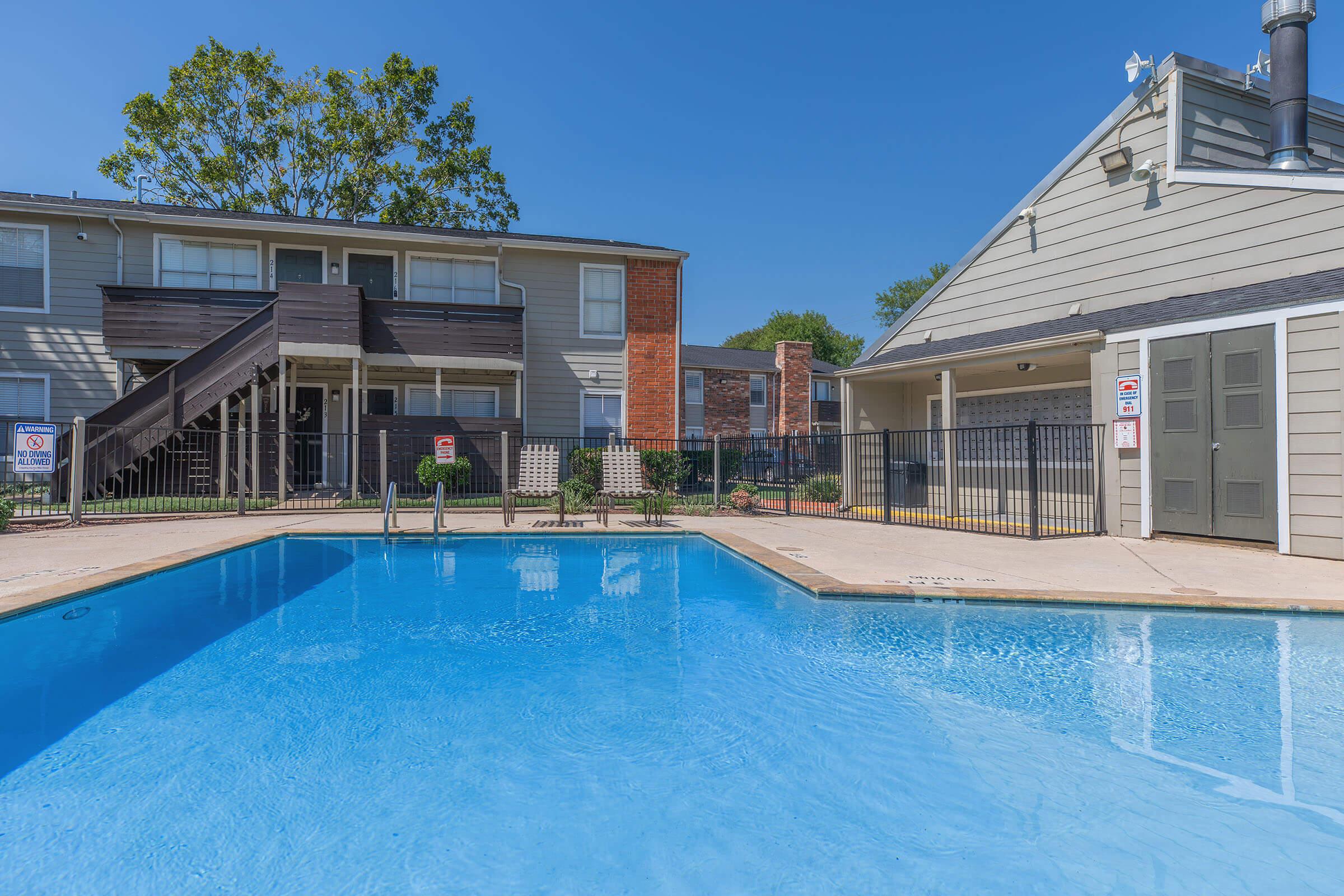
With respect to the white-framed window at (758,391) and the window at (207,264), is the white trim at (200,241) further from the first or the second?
the white-framed window at (758,391)

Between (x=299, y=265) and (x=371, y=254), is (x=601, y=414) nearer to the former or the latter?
(x=371, y=254)

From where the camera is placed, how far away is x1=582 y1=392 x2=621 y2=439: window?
56.0 feet

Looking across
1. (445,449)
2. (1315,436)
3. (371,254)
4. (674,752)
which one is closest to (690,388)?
(371,254)

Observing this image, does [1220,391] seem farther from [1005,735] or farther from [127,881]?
[127,881]

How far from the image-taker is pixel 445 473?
1391 cm

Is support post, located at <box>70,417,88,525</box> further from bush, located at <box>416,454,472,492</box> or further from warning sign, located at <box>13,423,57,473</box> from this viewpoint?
bush, located at <box>416,454,472,492</box>

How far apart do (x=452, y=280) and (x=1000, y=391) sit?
12.6 m

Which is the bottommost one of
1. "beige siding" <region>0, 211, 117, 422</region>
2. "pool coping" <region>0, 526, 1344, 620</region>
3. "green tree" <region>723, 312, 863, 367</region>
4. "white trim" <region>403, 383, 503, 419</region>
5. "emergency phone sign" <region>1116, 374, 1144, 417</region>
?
"pool coping" <region>0, 526, 1344, 620</region>

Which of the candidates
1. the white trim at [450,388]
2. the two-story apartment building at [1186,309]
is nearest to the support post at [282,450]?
the white trim at [450,388]

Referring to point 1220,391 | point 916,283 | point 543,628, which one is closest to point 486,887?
point 543,628

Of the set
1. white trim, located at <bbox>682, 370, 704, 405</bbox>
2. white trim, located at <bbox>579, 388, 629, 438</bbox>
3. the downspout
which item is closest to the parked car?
white trim, located at <bbox>579, 388, 629, 438</bbox>

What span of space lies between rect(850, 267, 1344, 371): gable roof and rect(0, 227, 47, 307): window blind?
18.1 metres

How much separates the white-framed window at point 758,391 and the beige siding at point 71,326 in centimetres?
2530

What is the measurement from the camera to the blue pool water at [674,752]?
2229 millimetres
